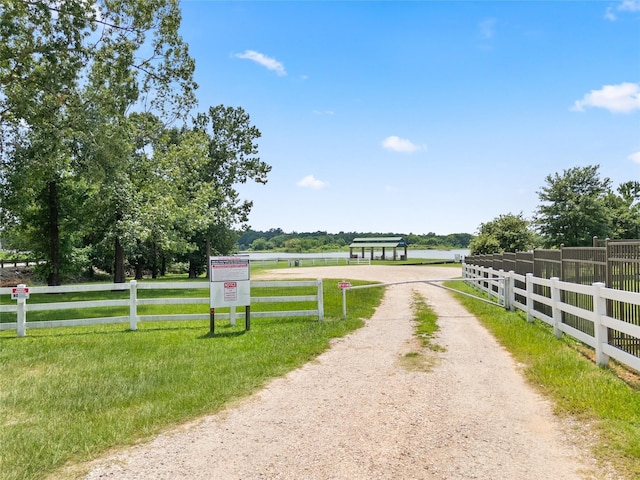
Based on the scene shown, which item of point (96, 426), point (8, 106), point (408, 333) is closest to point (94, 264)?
point (8, 106)

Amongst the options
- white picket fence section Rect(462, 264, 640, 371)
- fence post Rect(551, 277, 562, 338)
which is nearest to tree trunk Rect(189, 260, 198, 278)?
white picket fence section Rect(462, 264, 640, 371)

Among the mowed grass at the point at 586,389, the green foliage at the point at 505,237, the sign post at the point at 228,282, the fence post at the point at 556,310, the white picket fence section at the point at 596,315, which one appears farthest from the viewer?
the green foliage at the point at 505,237

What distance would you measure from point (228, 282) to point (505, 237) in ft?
92.9

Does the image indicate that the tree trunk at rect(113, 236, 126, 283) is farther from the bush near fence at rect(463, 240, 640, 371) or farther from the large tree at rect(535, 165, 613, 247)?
the large tree at rect(535, 165, 613, 247)

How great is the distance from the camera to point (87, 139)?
1606 centimetres

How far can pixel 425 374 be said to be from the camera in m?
6.72

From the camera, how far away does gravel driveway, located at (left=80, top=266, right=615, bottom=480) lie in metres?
3.76

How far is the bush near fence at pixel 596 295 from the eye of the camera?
6406 millimetres

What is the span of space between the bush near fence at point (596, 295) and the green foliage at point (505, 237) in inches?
883

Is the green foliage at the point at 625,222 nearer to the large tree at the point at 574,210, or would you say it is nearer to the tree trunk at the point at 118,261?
the large tree at the point at 574,210

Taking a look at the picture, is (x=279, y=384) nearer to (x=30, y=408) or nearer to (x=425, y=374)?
(x=425, y=374)

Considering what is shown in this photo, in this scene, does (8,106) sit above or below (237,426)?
above

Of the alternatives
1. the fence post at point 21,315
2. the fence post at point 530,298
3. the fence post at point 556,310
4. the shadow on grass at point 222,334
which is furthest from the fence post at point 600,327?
the fence post at point 21,315

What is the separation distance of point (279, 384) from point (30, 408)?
9.92 feet
